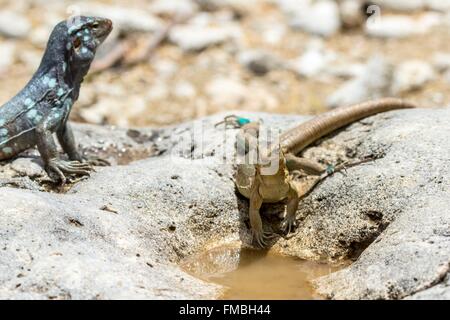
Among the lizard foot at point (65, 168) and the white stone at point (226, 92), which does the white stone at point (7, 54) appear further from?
the lizard foot at point (65, 168)

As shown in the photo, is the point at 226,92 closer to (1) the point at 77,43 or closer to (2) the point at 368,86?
(2) the point at 368,86

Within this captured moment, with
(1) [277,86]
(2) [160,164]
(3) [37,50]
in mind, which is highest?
(2) [160,164]

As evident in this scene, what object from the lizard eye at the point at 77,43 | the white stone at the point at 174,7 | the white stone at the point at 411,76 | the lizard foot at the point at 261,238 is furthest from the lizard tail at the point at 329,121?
the white stone at the point at 174,7

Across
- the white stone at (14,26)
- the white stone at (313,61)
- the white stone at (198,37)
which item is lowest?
the white stone at (313,61)

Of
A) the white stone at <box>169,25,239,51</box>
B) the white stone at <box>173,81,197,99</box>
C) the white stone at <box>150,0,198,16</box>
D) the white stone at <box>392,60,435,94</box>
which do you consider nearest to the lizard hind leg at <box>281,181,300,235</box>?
the white stone at <box>392,60,435,94</box>

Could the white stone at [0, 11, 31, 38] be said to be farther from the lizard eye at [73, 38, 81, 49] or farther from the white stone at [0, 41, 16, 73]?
the lizard eye at [73, 38, 81, 49]

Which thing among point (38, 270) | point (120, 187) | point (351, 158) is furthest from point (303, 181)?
point (38, 270)

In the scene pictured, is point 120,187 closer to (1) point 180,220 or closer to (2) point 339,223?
(1) point 180,220
